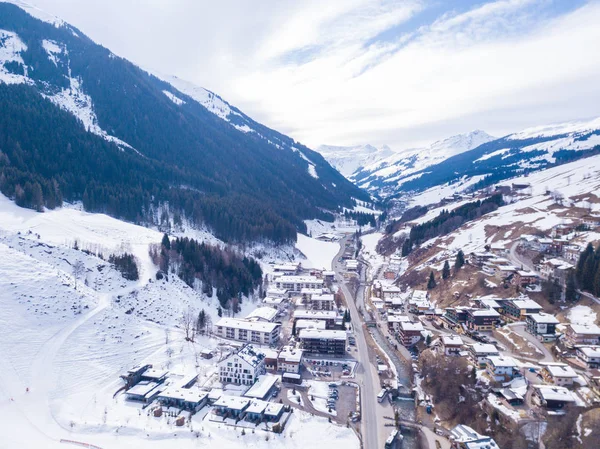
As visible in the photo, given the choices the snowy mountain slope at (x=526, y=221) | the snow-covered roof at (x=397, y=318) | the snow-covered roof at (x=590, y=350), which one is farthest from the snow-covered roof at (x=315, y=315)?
the snowy mountain slope at (x=526, y=221)

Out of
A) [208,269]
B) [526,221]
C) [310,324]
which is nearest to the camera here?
[310,324]

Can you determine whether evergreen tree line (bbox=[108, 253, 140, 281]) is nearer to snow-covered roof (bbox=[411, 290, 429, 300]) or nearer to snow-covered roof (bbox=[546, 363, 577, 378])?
snow-covered roof (bbox=[411, 290, 429, 300])

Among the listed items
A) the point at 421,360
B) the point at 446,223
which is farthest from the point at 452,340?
the point at 446,223

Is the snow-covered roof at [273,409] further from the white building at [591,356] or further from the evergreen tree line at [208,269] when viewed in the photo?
the white building at [591,356]

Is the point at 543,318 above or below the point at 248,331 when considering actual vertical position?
below

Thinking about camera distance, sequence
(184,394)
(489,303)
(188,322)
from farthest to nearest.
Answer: (489,303), (188,322), (184,394)

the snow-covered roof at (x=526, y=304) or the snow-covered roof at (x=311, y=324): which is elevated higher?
the snow-covered roof at (x=526, y=304)

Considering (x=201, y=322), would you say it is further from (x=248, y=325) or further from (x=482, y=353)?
(x=482, y=353)
